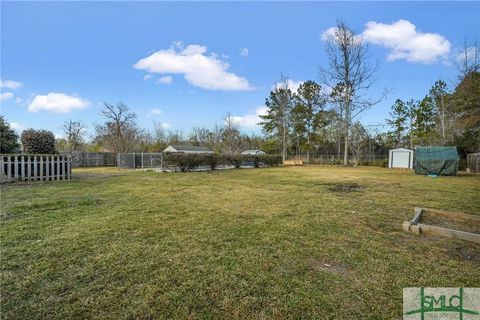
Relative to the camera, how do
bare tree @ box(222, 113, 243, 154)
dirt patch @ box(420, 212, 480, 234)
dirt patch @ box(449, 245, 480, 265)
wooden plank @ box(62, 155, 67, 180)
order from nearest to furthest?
dirt patch @ box(449, 245, 480, 265), dirt patch @ box(420, 212, 480, 234), wooden plank @ box(62, 155, 67, 180), bare tree @ box(222, 113, 243, 154)

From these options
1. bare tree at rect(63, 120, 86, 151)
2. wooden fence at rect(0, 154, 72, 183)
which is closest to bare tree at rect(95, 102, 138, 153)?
bare tree at rect(63, 120, 86, 151)

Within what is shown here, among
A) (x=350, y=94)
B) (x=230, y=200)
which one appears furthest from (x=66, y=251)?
(x=350, y=94)

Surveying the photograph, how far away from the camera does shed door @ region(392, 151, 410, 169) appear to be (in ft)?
89.5

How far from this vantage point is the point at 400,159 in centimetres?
2770

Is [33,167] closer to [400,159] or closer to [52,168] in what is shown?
[52,168]

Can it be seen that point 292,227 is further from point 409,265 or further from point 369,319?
point 369,319

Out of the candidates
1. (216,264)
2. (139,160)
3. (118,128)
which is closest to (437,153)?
(216,264)

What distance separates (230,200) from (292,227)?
2.58m

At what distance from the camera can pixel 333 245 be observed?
10.7 ft

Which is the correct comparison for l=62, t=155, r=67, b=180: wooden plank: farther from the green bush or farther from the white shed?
the white shed

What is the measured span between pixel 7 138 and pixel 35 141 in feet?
3.53
